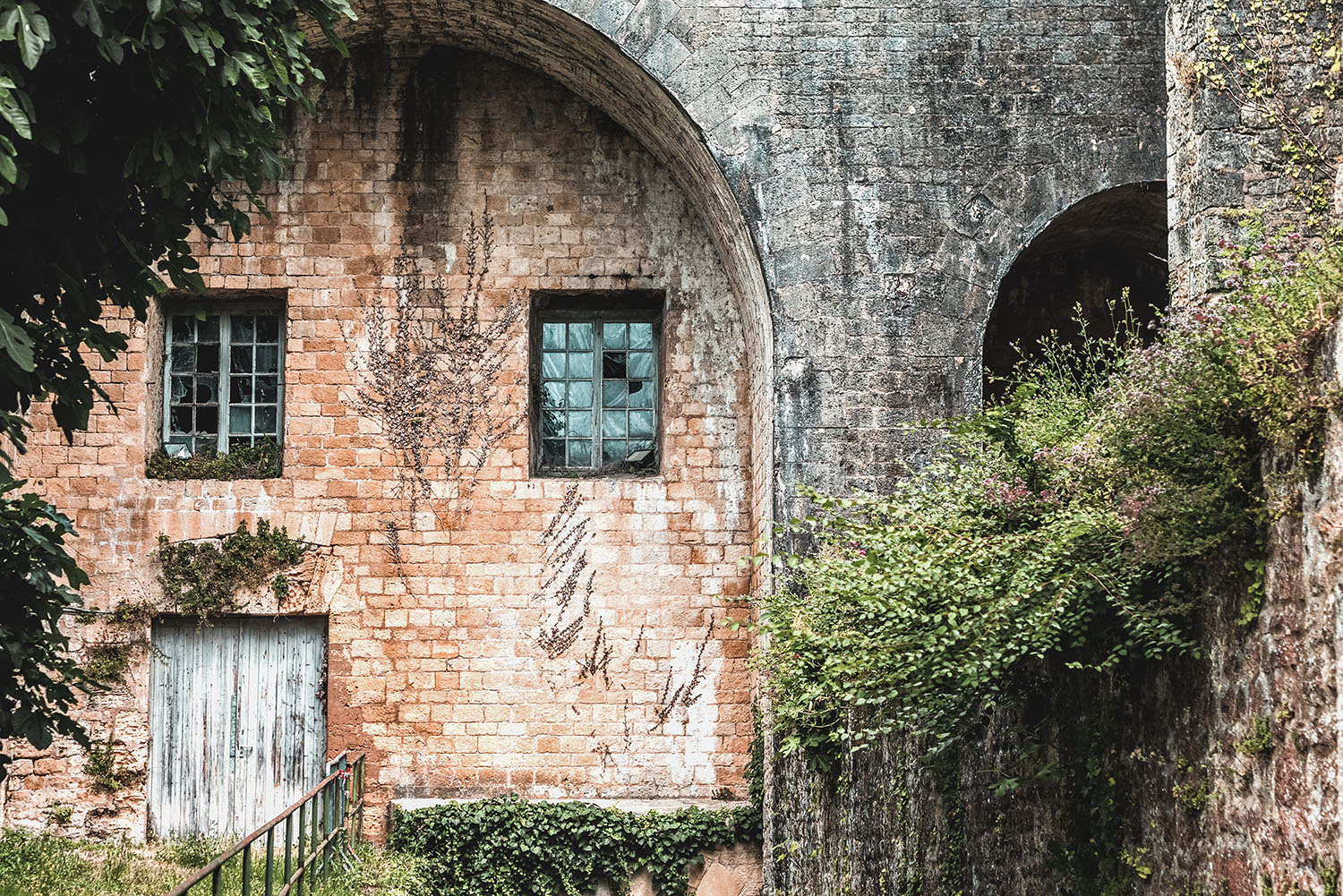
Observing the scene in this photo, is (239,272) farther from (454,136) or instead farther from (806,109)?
(806,109)

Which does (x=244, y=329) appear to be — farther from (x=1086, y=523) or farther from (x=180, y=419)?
(x=1086, y=523)

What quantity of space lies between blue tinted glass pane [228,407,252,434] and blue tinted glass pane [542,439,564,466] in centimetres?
227

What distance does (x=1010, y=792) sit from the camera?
17.4 ft

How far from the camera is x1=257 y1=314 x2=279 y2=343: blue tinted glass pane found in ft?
32.5

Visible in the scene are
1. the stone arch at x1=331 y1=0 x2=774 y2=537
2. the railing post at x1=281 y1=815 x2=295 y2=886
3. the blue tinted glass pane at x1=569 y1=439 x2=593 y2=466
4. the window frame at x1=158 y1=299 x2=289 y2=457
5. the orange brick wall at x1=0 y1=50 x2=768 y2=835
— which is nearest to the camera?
the railing post at x1=281 y1=815 x2=295 y2=886

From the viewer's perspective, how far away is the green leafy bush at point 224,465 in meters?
9.60

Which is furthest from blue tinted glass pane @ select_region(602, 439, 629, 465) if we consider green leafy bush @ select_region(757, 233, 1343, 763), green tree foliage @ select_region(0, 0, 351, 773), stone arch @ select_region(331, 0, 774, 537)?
green tree foliage @ select_region(0, 0, 351, 773)

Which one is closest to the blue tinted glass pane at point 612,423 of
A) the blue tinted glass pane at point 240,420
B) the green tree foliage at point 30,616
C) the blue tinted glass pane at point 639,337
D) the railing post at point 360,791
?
the blue tinted glass pane at point 639,337

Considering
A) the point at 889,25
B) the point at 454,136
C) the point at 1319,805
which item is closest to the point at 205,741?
the point at 454,136

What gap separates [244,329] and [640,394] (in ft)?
10.2

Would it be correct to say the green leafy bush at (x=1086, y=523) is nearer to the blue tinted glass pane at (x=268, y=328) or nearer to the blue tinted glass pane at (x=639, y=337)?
the blue tinted glass pane at (x=639, y=337)

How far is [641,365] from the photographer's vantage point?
10.1m

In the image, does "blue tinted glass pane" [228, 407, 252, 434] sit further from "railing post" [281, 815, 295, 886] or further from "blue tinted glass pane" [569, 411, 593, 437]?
"railing post" [281, 815, 295, 886]

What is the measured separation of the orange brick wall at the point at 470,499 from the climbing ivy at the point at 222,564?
12 cm
